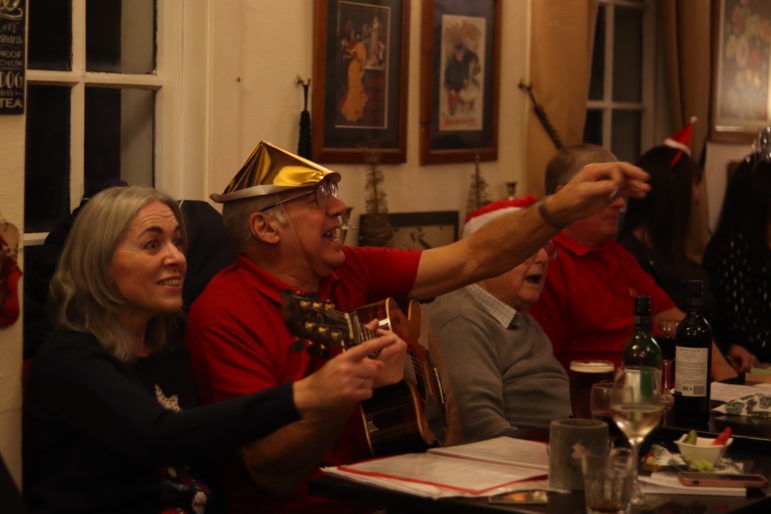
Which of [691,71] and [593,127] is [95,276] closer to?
[593,127]

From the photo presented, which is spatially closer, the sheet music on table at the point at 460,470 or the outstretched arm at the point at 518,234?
the sheet music on table at the point at 460,470

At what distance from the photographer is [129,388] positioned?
2.02 m

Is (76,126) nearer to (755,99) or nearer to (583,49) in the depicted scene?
(583,49)

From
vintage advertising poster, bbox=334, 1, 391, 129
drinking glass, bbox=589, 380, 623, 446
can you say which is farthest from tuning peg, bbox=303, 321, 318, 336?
vintage advertising poster, bbox=334, 1, 391, 129

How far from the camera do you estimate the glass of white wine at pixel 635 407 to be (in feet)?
6.22

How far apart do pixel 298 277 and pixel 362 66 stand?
1.30m

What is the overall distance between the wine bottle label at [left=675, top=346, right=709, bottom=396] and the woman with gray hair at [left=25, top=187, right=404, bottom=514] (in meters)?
0.72

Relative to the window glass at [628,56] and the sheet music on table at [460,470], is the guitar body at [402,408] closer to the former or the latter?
the sheet music on table at [460,470]

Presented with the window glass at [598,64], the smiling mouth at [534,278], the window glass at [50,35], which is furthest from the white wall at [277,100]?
the window glass at [598,64]

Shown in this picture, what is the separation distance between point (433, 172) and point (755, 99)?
248 cm

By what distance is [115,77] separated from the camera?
2.98 m

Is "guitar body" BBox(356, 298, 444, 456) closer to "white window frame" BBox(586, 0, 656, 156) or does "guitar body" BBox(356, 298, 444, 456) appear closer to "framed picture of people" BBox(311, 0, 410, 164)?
"framed picture of people" BBox(311, 0, 410, 164)

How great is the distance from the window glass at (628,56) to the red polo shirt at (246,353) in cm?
315

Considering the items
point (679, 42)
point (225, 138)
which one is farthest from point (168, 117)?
point (679, 42)
